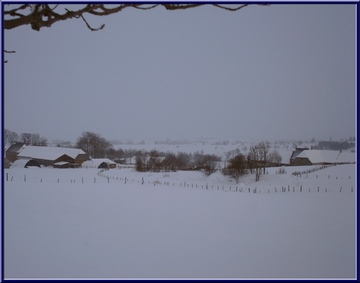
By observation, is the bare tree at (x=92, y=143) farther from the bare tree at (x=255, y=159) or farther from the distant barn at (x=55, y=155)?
the bare tree at (x=255, y=159)

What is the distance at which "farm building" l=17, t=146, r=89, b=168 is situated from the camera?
69.5 feet

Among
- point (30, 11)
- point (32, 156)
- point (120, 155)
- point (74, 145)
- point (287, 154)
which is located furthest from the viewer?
point (287, 154)

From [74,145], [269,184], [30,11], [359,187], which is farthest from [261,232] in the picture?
[74,145]

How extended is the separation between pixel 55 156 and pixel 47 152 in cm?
78

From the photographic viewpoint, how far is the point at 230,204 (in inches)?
416

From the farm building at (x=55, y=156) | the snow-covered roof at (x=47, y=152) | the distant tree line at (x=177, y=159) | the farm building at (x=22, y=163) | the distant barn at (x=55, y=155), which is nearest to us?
the farm building at (x=22, y=163)

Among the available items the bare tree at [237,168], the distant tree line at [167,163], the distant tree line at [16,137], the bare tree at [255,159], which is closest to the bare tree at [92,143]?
the distant tree line at [16,137]

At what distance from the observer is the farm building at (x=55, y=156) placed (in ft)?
69.5

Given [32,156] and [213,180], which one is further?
[213,180]

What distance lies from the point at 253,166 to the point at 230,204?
53.0 ft

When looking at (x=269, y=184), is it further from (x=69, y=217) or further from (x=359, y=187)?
(x=359, y=187)

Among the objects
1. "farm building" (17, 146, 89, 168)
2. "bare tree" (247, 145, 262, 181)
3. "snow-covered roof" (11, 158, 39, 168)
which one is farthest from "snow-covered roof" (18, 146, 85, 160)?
"bare tree" (247, 145, 262, 181)

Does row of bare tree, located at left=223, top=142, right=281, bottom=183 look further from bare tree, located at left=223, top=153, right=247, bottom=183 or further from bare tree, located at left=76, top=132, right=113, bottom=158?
bare tree, located at left=76, top=132, right=113, bottom=158

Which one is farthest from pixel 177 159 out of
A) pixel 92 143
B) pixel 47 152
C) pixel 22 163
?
pixel 22 163
